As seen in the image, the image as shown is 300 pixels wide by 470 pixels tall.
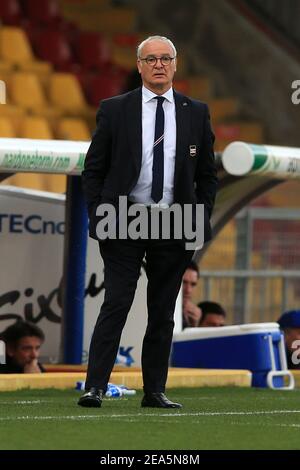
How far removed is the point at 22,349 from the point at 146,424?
407cm

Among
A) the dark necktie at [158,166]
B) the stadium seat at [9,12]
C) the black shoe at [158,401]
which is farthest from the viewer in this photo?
the stadium seat at [9,12]

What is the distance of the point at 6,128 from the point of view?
18.2 metres

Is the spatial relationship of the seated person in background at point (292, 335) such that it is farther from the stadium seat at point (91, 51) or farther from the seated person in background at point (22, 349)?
the stadium seat at point (91, 51)

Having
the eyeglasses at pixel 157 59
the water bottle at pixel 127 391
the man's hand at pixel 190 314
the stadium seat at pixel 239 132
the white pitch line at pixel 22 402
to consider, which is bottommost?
the white pitch line at pixel 22 402

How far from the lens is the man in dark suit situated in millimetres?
8242

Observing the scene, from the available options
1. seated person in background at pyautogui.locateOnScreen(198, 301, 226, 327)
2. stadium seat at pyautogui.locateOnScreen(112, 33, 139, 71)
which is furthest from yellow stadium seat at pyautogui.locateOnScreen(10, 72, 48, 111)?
seated person in background at pyautogui.locateOnScreen(198, 301, 226, 327)

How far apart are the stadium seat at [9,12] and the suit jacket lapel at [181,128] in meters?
13.0

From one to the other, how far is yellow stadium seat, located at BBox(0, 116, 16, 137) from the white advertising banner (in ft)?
17.4

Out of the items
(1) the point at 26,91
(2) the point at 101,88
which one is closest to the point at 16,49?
(1) the point at 26,91

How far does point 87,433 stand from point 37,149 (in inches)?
161

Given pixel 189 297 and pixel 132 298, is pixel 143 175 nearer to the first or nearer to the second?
pixel 132 298

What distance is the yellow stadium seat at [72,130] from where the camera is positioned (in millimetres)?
19891

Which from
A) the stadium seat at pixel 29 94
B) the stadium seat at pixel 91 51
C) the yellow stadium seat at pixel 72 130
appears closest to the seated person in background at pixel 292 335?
the yellow stadium seat at pixel 72 130

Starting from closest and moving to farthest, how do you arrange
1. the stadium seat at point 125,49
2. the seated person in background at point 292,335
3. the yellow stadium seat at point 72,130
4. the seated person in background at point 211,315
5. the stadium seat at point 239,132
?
the seated person in background at point 292,335 < the seated person in background at point 211,315 < the yellow stadium seat at point 72,130 < the stadium seat at point 239,132 < the stadium seat at point 125,49
